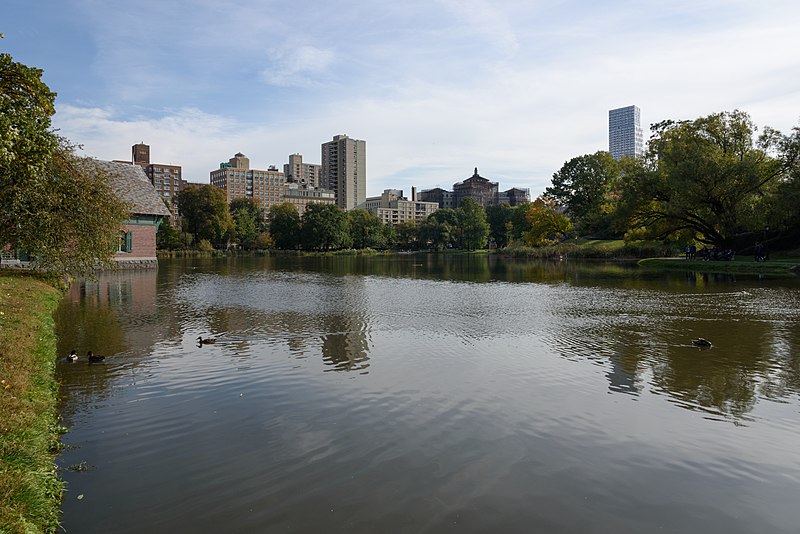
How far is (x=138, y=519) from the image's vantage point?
18.0ft

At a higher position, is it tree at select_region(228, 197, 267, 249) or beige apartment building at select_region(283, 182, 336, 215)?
beige apartment building at select_region(283, 182, 336, 215)

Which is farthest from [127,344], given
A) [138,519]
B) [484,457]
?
[484,457]

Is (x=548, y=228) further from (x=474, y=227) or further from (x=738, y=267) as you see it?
(x=738, y=267)

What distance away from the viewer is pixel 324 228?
102 m

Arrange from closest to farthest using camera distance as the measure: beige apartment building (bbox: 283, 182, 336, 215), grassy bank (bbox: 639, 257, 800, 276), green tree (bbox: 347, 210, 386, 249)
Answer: grassy bank (bbox: 639, 257, 800, 276), green tree (bbox: 347, 210, 386, 249), beige apartment building (bbox: 283, 182, 336, 215)

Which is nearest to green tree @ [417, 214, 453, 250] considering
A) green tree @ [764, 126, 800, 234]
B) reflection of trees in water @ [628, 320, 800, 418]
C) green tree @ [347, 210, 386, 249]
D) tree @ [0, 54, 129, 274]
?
green tree @ [347, 210, 386, 249]

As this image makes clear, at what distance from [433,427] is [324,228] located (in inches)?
3776

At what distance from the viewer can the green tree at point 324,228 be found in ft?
336

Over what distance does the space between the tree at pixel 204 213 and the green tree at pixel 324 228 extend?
60.2 feet

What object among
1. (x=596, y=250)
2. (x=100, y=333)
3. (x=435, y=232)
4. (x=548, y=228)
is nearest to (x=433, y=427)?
(x=100, y=333)

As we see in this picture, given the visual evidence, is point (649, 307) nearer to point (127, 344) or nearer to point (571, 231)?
point (127, 344)

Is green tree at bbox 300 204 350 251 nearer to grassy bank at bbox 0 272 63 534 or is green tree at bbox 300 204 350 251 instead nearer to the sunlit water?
the sunlit water

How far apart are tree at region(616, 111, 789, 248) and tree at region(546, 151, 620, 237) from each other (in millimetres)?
22571

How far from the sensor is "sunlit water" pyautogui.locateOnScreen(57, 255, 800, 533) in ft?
18.7
